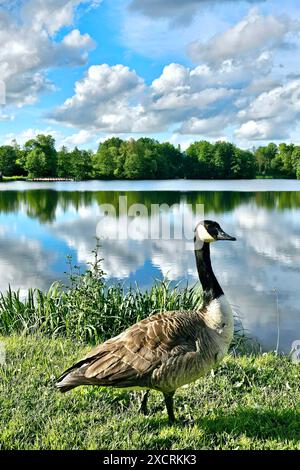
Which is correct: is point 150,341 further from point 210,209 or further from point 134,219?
point 210,209

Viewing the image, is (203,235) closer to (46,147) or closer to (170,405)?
(170,405)

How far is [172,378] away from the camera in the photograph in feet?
12.7

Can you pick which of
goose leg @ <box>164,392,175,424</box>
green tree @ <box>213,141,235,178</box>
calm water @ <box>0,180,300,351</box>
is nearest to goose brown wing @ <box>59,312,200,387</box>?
goose leg @ <box>164,392,175,424</box>

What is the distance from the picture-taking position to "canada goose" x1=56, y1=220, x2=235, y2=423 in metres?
3.85

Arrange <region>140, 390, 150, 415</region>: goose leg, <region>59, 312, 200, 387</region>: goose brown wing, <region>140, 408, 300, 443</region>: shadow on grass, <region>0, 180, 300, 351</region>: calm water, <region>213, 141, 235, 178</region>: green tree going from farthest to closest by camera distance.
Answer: <region>213, 141, 235, 178</region>: green tree, <region>0, 180, 300, 351</region>: calm water, <region>140, 390, 150, 415</region>: goose leg, <region>140, 408, 300, 443</region>: shadow on grass, <region>59, 312, 200, 387</region>: goose brown wing

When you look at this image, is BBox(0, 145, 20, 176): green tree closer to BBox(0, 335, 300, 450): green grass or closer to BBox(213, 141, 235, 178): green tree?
BBox(213, 141, 235, 178): green tree

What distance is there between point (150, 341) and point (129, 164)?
2886 inches

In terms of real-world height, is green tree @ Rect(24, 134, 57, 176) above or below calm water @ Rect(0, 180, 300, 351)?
above

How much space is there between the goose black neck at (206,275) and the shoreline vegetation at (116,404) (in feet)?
3.66

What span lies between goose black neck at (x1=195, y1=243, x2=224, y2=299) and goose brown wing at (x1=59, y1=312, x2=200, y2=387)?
0.49 metres

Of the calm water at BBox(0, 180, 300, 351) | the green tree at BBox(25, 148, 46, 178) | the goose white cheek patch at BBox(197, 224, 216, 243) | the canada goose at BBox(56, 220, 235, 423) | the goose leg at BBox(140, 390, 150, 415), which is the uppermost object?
the green tree at BBox(25, 148, 46, 178)

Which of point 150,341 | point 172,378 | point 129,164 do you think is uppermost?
point 129,164

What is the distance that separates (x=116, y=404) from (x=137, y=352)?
0.91 metres
